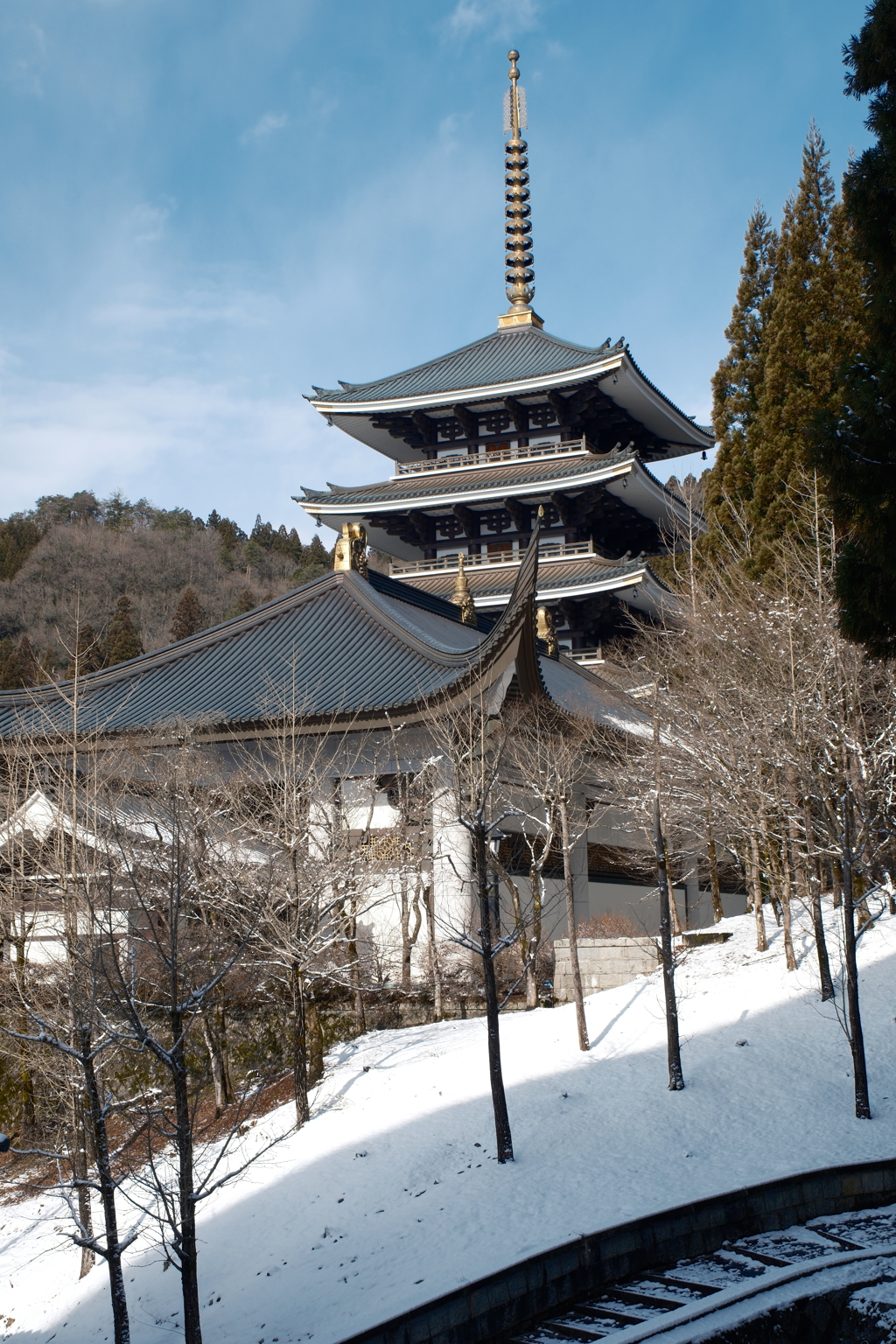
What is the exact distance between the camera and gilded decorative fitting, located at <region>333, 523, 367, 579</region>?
20.1m

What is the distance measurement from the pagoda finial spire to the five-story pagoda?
6.56ft

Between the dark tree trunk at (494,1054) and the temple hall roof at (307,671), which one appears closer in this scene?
the dark tree trunk at (494,1054)

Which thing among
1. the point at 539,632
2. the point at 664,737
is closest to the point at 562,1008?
the point at 664,737

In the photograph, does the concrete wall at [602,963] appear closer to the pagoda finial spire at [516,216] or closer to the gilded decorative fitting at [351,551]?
the gilded decorative fitting at [351,551]

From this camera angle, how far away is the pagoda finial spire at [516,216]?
35562 mm

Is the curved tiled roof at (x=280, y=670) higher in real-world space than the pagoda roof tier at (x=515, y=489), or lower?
lower

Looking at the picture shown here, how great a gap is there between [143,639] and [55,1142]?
4891 centimetres

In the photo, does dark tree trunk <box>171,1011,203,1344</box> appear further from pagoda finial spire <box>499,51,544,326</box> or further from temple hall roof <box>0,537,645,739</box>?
pagoda finial spire <box>499,51,544,326</box>

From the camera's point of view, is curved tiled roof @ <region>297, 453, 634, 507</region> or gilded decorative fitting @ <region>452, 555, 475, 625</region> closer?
gilded decorative fitting @ <region>452, 555, 475, 625</region>

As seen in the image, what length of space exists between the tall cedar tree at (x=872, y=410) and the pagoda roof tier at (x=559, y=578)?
18515 millimetres

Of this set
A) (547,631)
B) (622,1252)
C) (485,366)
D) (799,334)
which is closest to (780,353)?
(799,334)

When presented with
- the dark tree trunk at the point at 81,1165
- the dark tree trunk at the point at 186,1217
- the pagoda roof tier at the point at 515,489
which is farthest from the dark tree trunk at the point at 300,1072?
the pagoda roof tier at the point at 515,489

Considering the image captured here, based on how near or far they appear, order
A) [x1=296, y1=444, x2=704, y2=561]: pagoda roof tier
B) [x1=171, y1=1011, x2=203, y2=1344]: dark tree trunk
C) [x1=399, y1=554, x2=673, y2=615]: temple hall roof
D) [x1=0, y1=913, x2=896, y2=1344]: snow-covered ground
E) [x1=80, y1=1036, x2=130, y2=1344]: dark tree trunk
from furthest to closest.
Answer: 1. [x1=296, y1=444, x2=704, y2=561]: pagoda roof tier
2. [x1=399, y1=554, x2=673, y2=615]: temple hall roof
3. [x1=0, y1=913, x2=896, y2=1344]: snow-covered ground
4. [x1=80, y1=1036, x2=130, y2=1344]: dark tree trunk
5. [x1=171, y1=1011, x2=203, y2=1344]: dark tree trunk

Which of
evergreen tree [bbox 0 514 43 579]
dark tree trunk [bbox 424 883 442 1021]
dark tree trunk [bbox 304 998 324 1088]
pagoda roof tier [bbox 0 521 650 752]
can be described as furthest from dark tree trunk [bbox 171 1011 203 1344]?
evergreen tree [bbox 0 514 43 579]
